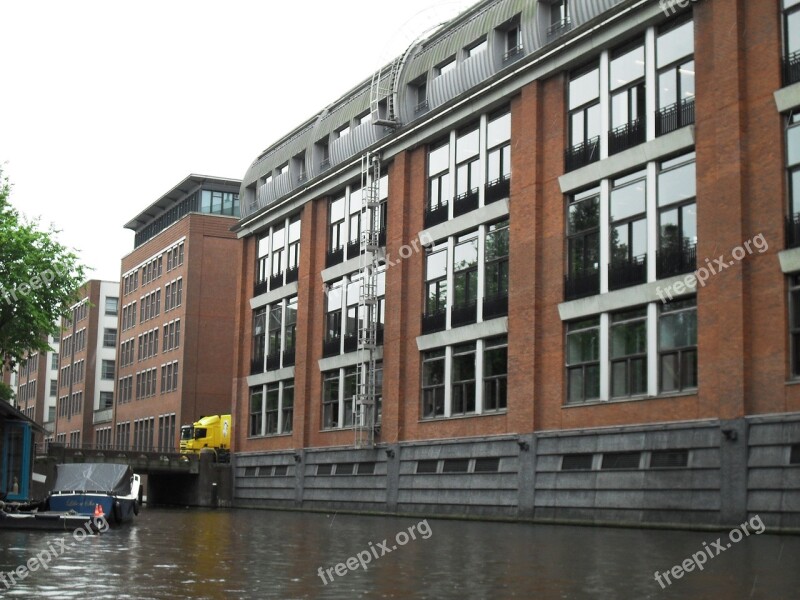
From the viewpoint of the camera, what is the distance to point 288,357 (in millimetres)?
57469

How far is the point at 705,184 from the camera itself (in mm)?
32031

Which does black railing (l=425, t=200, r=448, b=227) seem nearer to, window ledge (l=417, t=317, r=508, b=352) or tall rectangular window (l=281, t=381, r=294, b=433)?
window ledge (l=417, t=317, r=508, b=352)

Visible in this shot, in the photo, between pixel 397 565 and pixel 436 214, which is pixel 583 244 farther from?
pixel 397 565

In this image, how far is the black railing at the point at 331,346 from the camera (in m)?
52.5

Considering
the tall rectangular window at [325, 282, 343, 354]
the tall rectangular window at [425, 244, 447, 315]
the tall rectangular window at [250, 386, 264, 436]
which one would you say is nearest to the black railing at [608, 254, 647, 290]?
the tall rectangular window at [425, 244, 447, 315]

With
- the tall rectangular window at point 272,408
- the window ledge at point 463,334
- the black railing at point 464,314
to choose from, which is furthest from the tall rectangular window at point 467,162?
the tall rectangular window at point 272,408

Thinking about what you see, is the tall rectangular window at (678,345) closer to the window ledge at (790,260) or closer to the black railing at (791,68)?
the window ledge at (790,260)

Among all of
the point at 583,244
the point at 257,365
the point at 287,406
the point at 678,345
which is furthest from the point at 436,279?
the point at 257,365

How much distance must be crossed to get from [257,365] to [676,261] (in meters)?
31.9

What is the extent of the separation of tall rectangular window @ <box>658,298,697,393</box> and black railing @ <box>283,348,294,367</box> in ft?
87.7

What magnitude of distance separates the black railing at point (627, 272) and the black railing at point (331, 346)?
761 inches

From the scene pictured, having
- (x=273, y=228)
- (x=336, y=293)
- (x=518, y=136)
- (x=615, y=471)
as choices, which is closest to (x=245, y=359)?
(x=273, y=228)

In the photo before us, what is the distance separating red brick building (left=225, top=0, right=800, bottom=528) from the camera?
99.7ft

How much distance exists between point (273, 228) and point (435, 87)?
17.5 m
